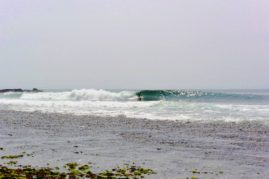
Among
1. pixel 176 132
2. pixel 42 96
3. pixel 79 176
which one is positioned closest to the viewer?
pixel 79 176

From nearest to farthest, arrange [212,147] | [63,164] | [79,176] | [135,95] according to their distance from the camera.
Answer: [79,176] → [63,164] → [212,147] → [135,95]

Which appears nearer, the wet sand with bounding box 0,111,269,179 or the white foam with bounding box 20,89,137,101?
the wet sand with bounding box 0,111,269,179

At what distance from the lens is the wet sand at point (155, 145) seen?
42.2 feet

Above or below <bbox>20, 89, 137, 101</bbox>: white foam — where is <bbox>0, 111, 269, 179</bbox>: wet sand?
below

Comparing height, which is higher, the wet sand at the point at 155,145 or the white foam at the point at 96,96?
the white foam at the point at 96,96

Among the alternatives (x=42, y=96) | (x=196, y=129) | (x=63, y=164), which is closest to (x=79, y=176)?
(x=63, y=164)

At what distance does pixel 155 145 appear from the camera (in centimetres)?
1703

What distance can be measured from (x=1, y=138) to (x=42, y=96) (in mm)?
62258

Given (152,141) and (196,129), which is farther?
(196,129)

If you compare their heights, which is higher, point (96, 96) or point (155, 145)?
point (96, 96)

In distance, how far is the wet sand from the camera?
12.9 m

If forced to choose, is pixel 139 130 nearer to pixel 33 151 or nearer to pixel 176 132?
pixel 176 132

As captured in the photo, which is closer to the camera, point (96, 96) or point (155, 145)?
point (155, 145)

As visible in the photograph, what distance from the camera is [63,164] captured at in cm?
1270
